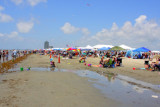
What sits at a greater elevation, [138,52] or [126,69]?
[138,52]

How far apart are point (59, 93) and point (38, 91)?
0.89 m

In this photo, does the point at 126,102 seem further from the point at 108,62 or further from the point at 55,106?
the point at 108,62

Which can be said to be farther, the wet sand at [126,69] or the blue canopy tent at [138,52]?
the blue canopy tent at [138,52]

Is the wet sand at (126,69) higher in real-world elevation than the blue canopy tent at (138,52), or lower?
lower

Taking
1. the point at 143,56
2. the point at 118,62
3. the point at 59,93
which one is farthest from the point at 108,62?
the point at 143,56

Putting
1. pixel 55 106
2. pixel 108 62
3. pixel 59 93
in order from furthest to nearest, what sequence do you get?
1. pixel 108 62
2. pixel 59 93
3. pixel 55 106

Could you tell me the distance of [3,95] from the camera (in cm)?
556

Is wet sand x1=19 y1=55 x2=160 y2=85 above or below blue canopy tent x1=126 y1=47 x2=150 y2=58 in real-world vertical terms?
below

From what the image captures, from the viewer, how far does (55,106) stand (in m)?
4.62

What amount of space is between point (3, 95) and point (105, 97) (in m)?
3.69

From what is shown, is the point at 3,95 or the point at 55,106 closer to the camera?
the point at 55,106

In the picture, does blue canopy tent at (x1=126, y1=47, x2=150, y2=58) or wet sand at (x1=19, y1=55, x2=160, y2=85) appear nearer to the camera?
wet sand at (x1=19, y1=55, x2=160, y2=85)

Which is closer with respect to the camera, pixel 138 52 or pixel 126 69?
pixel 126 69

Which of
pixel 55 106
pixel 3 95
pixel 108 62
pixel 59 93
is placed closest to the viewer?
pixel 55 106
